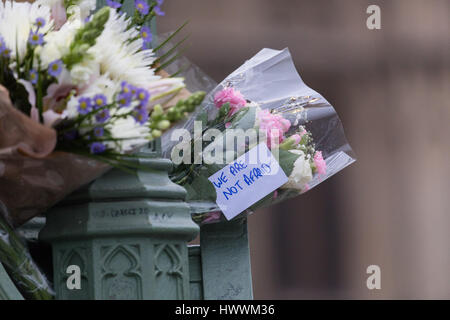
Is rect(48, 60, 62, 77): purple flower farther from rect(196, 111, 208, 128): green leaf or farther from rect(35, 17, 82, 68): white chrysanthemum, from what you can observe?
rect(196, 111, 208, 128): green leaf

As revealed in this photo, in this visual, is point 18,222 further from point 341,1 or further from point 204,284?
point 341,1

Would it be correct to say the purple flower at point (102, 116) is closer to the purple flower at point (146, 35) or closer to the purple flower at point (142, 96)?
the purple flower at point (142, 96)

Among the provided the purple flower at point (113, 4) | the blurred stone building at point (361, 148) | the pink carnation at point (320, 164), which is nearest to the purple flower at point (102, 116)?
the purple flower at point (113, 4)

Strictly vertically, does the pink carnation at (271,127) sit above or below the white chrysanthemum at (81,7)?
below

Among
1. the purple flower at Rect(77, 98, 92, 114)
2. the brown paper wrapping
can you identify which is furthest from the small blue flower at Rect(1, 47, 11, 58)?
the purple flower at Rect(77, 98, 92, 114)

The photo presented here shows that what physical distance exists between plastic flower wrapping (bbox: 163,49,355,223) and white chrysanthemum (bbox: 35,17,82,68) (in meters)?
0.46

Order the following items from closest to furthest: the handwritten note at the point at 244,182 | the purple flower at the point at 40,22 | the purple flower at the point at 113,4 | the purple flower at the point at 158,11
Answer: the purple flower at the point at 40,22 → the purple flower at the point at 113,4 → the purple flower at the point at 158,11 → the handwritten note at the point at 244,182

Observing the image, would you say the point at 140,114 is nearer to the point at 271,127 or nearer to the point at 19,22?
the point at 19,22

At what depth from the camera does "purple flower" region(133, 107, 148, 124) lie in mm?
2377

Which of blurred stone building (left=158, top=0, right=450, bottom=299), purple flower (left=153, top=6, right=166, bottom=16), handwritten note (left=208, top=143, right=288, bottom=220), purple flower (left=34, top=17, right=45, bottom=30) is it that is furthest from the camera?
blurred stone building (left=158, top=0, right=450, bottom=299)

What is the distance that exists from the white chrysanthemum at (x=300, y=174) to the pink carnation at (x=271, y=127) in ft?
0.19

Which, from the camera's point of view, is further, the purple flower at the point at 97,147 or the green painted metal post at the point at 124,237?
the green painted metal post at the point at 124,237

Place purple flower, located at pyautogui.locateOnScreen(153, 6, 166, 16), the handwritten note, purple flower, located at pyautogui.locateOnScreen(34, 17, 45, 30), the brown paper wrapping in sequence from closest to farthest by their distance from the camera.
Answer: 1. the brown paper wrapping
2. purple flower, located at pyautogui.locateOnScreen(34, 17, 45, 30)
3. purple flower, located at pyautogui.locateOnScreen(153, 6, 166, 16)
4. the handwritten note

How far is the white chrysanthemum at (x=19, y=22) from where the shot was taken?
95.8 inches
